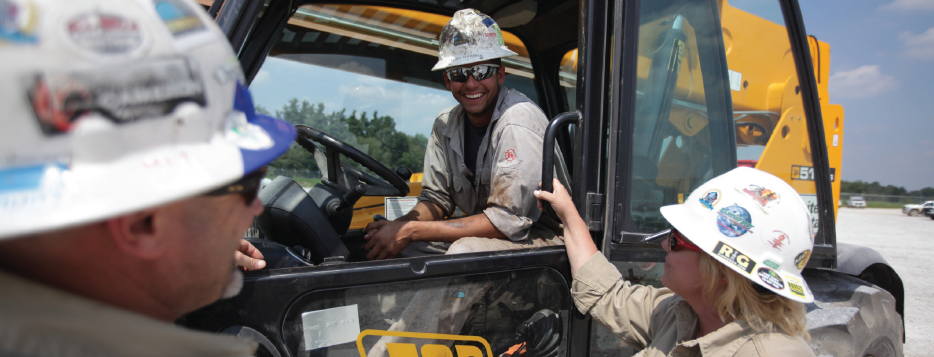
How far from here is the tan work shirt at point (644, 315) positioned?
4.26 feet

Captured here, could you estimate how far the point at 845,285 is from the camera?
77.3 inches

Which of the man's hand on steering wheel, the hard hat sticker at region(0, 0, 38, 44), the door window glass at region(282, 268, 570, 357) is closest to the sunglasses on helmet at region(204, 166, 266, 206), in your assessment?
the hard hat sticker at region(0, 0, 38, 44)

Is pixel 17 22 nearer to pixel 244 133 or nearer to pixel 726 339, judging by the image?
pixel 244 133

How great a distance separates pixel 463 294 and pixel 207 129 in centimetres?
98

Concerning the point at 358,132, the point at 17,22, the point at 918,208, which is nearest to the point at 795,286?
the point at 17,22

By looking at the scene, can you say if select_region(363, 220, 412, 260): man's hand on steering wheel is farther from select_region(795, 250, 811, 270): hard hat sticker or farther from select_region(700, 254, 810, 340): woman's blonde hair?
select_region(795, 250, 811, 270): hard hat sticker

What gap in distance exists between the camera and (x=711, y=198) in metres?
1.36

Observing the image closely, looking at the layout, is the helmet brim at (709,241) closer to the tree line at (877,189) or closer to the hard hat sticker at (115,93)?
the hard hat sticker at (115,93)

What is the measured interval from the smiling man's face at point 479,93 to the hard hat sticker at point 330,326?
1.11 meters

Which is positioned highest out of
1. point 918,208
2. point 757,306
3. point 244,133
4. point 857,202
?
point 244,133

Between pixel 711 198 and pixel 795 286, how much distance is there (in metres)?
0.29

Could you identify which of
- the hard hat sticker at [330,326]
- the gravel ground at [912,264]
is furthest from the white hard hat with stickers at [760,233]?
the gravel ground at [912,264]

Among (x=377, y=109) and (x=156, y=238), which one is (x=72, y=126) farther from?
(x=377, y=109)

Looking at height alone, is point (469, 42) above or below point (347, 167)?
above
